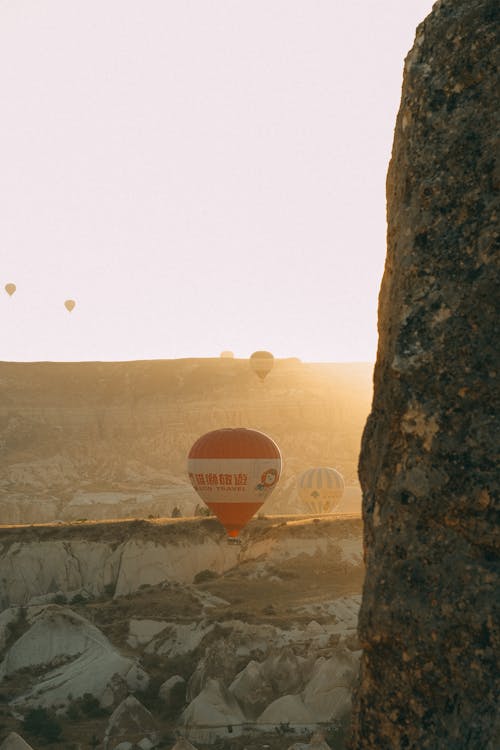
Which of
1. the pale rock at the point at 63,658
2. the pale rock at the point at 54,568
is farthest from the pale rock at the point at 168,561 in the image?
the pale rock at the point at 63,658

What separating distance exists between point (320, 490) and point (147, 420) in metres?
59.5

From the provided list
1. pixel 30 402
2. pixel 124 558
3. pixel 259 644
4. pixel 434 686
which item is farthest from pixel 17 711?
pixel 30 402

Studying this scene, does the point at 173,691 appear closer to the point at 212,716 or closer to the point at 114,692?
the point at 114,692

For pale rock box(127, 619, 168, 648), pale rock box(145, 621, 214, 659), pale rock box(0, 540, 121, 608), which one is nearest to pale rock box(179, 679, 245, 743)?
pale rock box(145, 621, 214, 659)

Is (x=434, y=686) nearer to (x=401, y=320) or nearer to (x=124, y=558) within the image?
(x=401, y=320)

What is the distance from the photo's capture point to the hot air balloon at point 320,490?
6216cm

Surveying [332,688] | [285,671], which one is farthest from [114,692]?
[332,688]

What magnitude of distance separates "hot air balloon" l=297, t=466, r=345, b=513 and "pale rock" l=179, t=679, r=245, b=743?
121 feet

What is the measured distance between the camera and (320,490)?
62.1 metres

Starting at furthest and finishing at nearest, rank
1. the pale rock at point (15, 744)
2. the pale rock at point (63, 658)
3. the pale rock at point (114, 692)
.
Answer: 1. the pale rock at point (63, 658)
2. the pale rock at point (114, 692)
3. the pale rock at point (15, 744)

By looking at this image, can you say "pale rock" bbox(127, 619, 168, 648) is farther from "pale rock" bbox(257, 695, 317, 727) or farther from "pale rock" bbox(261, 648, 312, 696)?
"pale rock" bbox(257, 695, 317, 727)

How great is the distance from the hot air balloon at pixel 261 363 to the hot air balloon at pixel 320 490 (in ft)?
115

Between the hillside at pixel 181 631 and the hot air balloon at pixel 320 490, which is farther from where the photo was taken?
the hot air balloon at pixel 320 490

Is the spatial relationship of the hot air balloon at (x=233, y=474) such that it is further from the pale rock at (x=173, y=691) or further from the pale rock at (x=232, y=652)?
the pale rock at (x=173, y=691)
